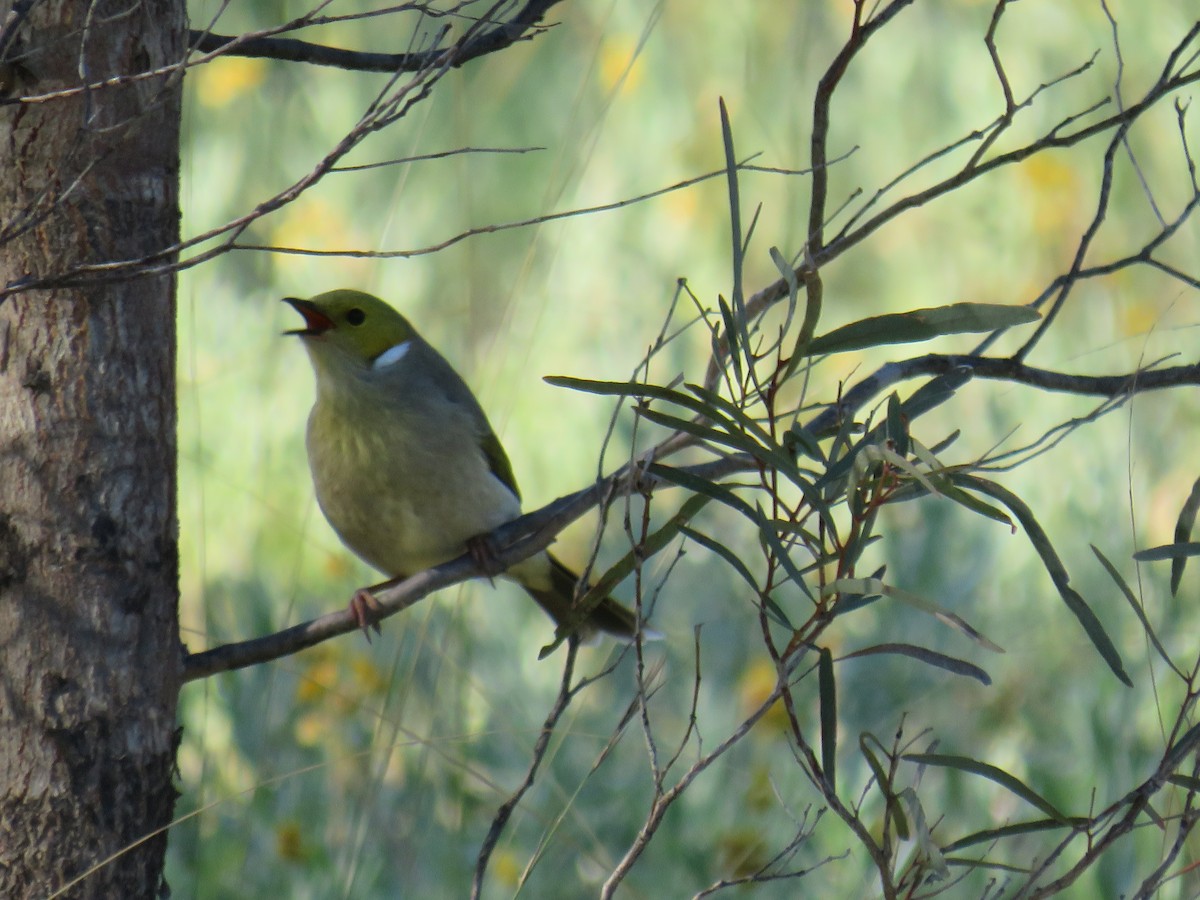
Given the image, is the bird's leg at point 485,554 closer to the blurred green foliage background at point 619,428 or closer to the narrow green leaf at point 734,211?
the blurred green foliage background at point 619,428

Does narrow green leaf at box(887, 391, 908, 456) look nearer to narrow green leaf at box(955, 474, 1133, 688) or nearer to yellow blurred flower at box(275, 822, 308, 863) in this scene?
narrow green leaf at box(955, 474, 1133, 688)

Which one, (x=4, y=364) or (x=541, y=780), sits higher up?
(x=4, y=364)

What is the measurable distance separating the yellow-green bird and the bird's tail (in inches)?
6.6

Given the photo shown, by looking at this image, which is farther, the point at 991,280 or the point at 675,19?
the point at 675,19

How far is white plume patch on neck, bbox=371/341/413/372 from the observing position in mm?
3990

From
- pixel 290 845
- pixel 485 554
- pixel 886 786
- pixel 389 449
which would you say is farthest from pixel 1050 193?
pixel 886 786

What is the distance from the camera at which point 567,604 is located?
14.8 ft

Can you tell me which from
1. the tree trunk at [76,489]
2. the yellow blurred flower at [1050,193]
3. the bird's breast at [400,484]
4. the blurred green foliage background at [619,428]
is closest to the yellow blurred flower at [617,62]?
the blurred green foliage background at [619,428]

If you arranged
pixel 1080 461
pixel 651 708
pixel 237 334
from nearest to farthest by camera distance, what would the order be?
pixel 651 708
pixel 1080 461
pixel 237 334

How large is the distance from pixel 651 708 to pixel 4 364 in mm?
2823

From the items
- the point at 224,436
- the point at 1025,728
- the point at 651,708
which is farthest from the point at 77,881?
the point at 224,436

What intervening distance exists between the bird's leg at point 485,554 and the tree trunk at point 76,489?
0.76 m

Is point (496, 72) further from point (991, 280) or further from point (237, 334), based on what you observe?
point (991, 280)

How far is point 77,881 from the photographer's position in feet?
6.77
